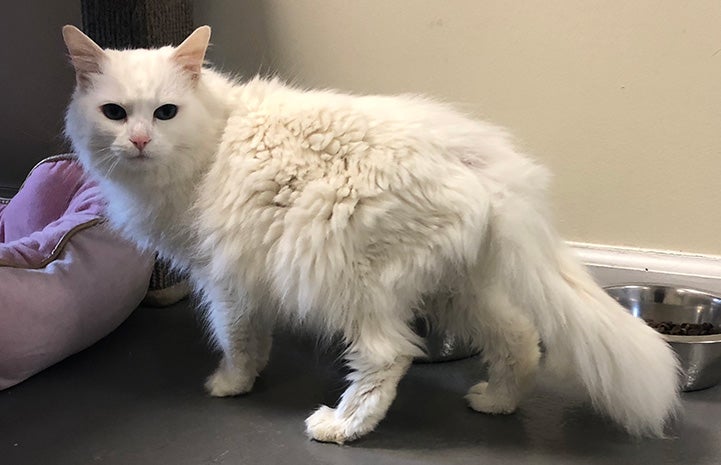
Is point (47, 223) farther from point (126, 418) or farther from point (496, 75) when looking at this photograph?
point (496, 75)

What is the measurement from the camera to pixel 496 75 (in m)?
1.92

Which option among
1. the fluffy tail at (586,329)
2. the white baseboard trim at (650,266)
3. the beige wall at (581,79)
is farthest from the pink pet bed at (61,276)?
the white baseboard trim at (650,266)

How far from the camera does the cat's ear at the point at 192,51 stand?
50.8 inches

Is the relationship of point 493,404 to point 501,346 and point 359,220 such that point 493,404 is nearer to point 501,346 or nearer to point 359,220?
point 501,346

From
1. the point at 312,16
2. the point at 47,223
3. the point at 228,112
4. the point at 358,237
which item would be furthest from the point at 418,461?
the point at 312,16

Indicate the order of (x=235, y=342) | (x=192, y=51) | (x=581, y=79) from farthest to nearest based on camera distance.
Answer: (x=581, y=79) < (x=235, y=342) < (x=192, y=51)

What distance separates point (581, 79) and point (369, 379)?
106 cm

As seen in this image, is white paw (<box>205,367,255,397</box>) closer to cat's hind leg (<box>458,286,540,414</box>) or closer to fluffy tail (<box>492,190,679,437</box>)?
cat's hind leg (<box>458,286,540,414</box>)

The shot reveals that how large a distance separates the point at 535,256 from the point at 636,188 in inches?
32.2

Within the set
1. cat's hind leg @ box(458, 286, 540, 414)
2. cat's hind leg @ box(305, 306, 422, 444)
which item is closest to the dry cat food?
cat's hind leg @ box(458, 286, 540, 414)

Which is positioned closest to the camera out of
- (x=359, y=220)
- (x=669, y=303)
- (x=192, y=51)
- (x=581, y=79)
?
(x=359, y=220)

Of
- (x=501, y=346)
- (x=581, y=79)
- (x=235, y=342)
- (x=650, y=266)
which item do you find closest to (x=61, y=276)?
(x=235, y=342)

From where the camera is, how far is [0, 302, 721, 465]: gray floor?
123 centimetres

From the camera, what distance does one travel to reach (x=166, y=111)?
4.18ft
